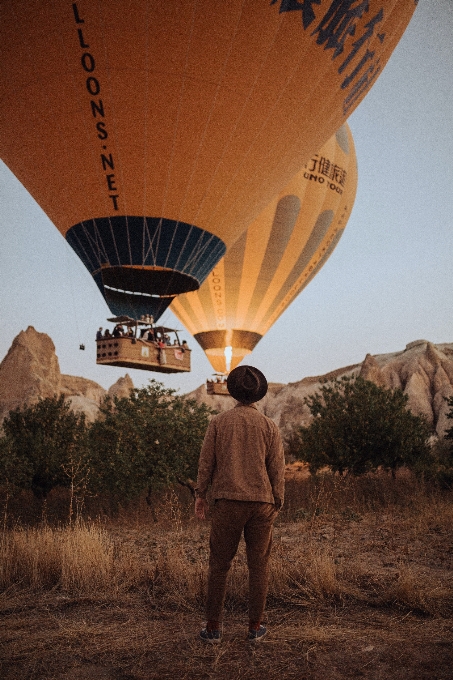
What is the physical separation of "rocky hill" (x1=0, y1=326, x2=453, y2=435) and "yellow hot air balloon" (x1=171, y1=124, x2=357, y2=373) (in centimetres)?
2434

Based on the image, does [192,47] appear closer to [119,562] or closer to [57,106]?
[57,106]

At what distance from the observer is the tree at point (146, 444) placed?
59.5 ft

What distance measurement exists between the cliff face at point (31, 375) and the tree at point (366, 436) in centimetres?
3233

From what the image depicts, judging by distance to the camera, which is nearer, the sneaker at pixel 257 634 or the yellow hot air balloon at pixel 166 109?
the sneaker at pixel 257 634

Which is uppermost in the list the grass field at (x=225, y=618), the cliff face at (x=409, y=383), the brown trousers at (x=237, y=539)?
the cliff face at (x=409, y=383)

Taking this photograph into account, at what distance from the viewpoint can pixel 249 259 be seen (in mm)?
24094

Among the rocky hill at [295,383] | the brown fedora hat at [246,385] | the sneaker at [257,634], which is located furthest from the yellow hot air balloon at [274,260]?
the rocky hill at [295,383]

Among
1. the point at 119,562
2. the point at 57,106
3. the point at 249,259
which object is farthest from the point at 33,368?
the point at 119,562

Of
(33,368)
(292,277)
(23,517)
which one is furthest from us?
(33,368)

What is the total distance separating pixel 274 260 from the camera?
79.1 ft

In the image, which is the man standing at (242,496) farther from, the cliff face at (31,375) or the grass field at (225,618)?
the cliff face at (31,375)

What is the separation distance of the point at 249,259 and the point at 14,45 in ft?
47.8

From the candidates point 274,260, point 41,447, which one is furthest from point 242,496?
point 274,260

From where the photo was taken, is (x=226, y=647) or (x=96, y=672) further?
(x=226, y=647)
